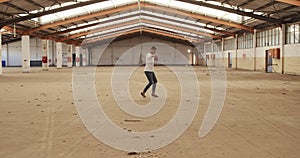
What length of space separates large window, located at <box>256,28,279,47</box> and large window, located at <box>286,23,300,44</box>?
2099 millimetres

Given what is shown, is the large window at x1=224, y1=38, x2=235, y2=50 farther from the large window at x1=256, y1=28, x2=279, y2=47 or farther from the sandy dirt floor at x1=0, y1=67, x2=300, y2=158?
the sandy dirt floor at x1=0, y1=67, x2=300, y2=158

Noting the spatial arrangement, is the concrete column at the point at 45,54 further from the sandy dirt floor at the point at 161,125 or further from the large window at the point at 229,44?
the sandy dirt floor at the point at 161,125

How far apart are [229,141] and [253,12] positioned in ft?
76.0

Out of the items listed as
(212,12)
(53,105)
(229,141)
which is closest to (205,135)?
(229,141)

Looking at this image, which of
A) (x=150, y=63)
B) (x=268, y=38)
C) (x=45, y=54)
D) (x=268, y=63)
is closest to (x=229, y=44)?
A: (x=268, y=63)

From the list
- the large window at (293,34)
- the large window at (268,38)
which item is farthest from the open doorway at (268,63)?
the large window at (293,34)

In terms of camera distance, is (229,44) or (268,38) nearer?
(268,38)

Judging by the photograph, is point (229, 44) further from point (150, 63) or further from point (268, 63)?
point (150, 63)

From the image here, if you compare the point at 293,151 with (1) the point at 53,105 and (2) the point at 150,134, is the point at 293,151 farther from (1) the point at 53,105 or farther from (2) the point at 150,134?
(1) the point at 53,105

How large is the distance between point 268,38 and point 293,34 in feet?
16.9

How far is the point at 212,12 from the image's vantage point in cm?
3016

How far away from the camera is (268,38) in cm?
3108

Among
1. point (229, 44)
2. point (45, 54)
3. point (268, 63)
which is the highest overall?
point (229, 44)

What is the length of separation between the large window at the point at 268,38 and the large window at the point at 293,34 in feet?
6.89
